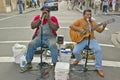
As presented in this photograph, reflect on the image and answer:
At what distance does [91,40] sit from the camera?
6.22 meters

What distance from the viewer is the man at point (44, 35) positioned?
6066mm

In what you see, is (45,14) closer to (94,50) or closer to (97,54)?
(94,50)

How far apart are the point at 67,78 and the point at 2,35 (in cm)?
642

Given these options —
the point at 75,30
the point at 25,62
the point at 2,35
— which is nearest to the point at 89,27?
the point at 75,30

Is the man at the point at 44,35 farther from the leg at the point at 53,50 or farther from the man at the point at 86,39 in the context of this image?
the man at the point at 86,39

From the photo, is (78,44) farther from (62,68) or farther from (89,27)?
(62,68)

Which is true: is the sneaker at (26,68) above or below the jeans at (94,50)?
below

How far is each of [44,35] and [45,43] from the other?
0.23m

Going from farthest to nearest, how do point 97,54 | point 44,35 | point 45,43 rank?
point 44,35, point 45,43, point 97,54

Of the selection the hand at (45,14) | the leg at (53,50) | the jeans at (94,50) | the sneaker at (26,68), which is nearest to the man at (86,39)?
the jeans at (94,50)

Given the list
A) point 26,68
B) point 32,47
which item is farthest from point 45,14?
point 26,68

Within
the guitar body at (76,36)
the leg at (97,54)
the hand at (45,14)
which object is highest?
the hand at (45,14)

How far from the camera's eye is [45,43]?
626cm

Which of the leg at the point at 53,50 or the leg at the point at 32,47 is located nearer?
the leg at the point at 53,50
